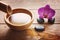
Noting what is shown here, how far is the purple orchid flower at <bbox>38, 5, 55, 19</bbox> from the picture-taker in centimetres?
85

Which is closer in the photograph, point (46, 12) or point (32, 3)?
point (46, 12)

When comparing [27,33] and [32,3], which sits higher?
[32,3]

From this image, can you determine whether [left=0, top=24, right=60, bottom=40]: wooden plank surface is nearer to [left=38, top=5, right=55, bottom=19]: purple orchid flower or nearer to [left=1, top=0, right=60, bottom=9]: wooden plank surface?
[left=38, top=5, right=55, bottom=19]: purple orchid flower

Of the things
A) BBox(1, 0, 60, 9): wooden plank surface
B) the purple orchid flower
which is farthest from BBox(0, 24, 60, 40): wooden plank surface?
BBox(1, 0, 60, 9): wooden plank surface

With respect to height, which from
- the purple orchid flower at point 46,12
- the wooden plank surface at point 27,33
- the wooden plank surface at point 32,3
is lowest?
the wooden plank surface at point 27,33

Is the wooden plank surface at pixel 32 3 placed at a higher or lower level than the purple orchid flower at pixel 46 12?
higher

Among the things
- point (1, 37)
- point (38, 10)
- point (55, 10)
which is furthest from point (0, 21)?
point (55, 10)

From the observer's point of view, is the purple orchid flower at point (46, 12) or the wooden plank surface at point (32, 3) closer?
the purple orchid flower at point (46, 12)

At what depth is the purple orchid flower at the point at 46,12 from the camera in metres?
0.85

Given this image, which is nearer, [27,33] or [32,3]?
[27,33]

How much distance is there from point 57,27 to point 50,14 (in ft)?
0.25

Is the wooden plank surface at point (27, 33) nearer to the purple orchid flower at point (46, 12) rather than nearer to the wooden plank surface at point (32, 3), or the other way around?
the purple orchid flower at point (46, 12)

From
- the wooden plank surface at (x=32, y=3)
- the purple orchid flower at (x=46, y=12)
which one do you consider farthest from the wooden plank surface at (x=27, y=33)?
the wooden plank surface at (x=32, y=3)

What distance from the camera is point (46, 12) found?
33.7 inches
